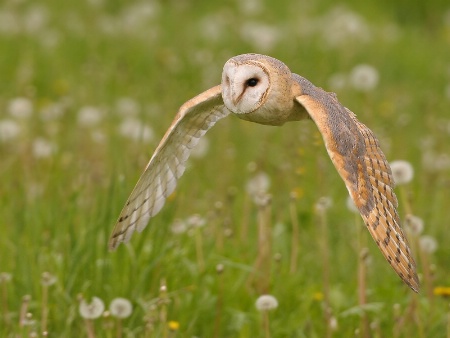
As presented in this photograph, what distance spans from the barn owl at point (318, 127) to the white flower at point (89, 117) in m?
3.61

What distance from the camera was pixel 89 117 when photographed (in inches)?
299

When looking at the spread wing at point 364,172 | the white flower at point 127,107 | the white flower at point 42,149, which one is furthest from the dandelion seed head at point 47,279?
the white flower at point 127,107

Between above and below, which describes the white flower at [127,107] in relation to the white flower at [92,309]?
above

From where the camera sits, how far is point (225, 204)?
6.11m

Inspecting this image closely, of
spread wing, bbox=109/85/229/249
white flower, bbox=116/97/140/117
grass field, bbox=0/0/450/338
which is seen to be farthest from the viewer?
white flower, bbox=116/97/140/117

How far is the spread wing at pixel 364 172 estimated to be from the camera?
10.9 feet

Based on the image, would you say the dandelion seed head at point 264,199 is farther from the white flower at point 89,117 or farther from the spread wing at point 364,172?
the white flower at point 89,117

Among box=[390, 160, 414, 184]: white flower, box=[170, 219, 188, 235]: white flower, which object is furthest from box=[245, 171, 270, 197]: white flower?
box=[390, 160, 414, 184]: white flower

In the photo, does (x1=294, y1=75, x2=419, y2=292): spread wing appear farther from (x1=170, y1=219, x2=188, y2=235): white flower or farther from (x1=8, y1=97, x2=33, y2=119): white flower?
(x1=8, y1=97, x2=33, y2=119): white flower

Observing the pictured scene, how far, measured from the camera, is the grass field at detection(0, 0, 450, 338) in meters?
4.56

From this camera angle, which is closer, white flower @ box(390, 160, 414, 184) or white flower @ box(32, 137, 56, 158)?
white flower @ box(390, 160, 414, 184)

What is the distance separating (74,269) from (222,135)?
2677mm

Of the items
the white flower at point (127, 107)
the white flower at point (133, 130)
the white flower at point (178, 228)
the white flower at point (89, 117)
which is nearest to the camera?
the white flower at point (178, 228)

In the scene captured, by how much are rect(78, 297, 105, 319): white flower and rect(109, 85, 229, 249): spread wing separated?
0.87 feet
